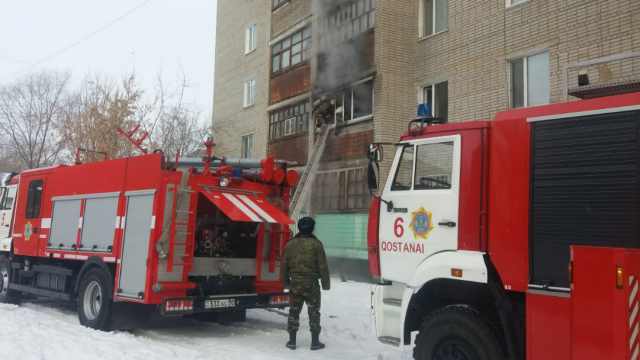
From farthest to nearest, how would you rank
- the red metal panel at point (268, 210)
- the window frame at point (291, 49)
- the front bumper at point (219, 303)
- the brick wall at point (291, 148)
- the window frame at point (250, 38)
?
1. the window frame at point (250, 38)
2. the brick wall at point (291, 148)
3. the window frame at point (291, 49)
4. the red metal panel at point (268, 210)
5. the front bumper at point (219, 303)

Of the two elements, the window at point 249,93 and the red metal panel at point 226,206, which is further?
the window at point 249,93

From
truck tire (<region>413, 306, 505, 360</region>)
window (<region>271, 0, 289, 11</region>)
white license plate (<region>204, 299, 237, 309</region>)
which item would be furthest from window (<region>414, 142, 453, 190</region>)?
window (<region>271, 0, 289, 11</region>)

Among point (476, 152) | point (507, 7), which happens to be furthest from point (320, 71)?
point (476, 152)

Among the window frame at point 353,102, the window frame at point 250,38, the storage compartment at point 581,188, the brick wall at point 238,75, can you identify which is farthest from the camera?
the window frame at point 250,38

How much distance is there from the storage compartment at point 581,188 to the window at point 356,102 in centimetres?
1049

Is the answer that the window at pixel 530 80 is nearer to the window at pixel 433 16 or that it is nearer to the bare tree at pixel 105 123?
the window at pixel 433 16

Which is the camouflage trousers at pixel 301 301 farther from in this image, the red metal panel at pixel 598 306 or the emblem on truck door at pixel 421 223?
the red metal panel at pixel 598 306

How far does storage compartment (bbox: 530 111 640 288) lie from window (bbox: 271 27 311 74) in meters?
13.5

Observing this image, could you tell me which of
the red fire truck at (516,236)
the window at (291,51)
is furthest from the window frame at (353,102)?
the red fire truck at (516,236)

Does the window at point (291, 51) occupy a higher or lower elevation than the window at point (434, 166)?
higher

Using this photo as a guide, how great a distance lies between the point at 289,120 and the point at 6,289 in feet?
33.4

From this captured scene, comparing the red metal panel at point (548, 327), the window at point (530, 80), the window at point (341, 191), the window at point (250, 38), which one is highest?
the window at point (250, 38)

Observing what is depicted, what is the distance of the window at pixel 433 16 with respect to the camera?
48.2 ft

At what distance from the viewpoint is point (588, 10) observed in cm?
1116
